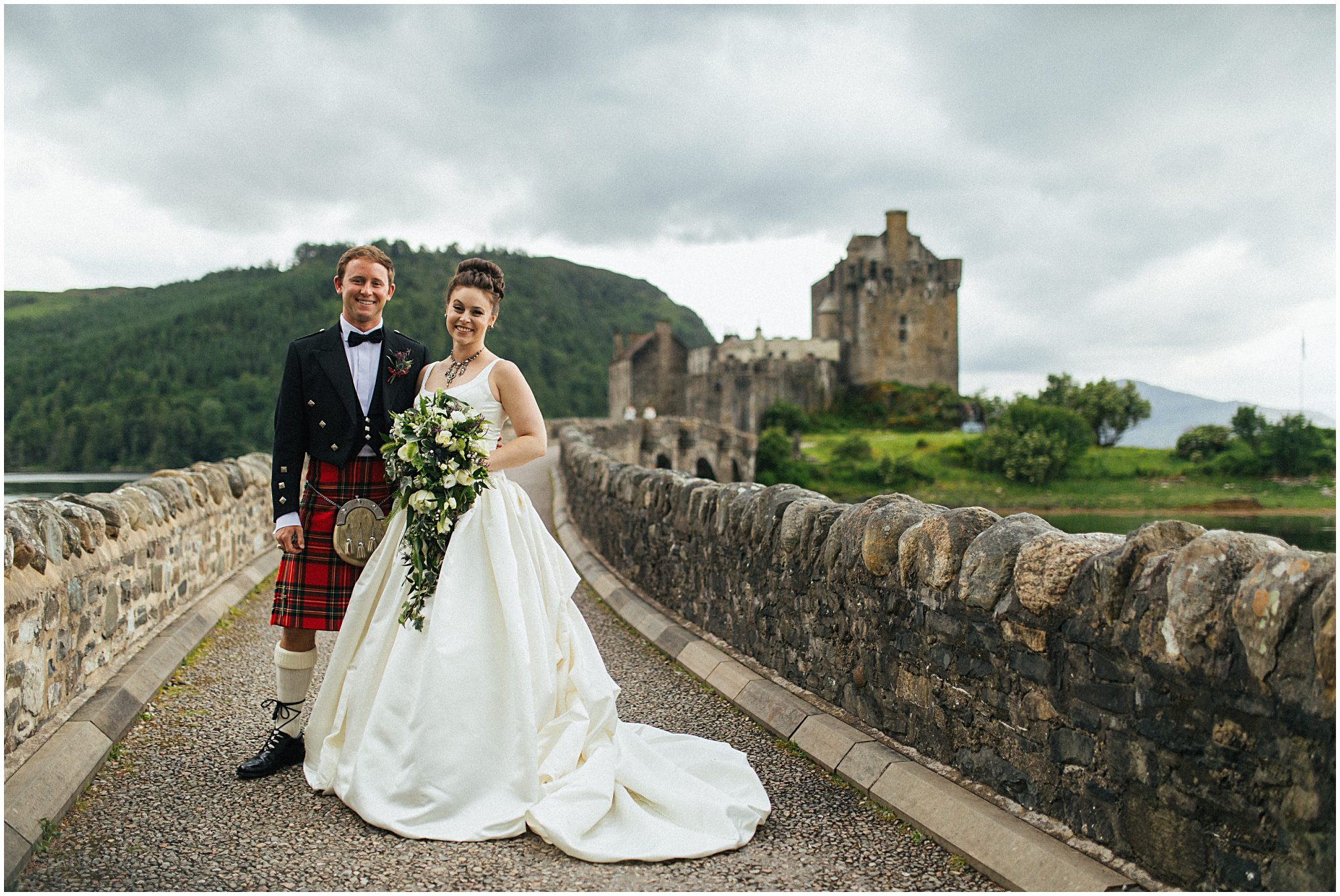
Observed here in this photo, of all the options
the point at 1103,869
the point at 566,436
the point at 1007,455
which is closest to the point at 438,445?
the point at 1103,869

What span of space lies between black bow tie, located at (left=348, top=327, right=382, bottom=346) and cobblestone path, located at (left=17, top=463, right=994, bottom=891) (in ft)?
5.31

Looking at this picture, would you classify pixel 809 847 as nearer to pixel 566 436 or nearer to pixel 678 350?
pixel 566 436

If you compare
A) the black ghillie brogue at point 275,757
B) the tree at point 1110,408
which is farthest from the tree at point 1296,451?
the black ghillie brogue at point 275,757

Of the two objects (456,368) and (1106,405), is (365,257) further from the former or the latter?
(1106,405)

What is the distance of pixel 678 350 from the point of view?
6031 cm

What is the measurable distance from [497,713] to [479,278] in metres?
1.60

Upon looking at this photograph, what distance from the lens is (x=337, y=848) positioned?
9.13ft

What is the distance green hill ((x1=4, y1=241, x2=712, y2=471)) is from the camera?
35.2 m

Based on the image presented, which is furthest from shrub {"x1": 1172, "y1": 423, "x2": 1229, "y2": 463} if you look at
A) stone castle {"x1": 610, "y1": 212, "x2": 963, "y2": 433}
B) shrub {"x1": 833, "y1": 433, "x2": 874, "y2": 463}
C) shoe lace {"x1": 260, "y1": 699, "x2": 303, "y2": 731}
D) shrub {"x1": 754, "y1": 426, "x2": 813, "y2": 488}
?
shoe lace {"x1": 260, "y1": 699, "x2": 303, "y2": 731}

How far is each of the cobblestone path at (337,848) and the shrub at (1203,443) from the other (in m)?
50.4

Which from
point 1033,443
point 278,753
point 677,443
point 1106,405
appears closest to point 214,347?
point 677,443

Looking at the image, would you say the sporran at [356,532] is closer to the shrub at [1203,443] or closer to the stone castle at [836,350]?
the shrub at [1203,443]

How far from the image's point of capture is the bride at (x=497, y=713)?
9.65 feet

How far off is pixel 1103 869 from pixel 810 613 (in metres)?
1.77
